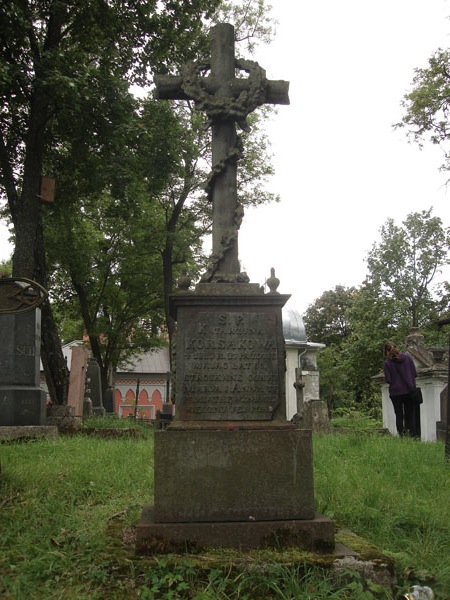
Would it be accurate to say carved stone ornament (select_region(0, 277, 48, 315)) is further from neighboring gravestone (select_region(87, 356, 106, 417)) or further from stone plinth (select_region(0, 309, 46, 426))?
neighboring gravestone (select_region(87, 356, 106, 417))

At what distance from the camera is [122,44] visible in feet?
50.2

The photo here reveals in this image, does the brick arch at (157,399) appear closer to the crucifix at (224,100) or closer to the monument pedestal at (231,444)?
the crucifix at (224,100)

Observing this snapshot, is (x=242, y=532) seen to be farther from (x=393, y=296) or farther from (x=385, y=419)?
(x=393, y=296)

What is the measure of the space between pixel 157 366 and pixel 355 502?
46.7 m

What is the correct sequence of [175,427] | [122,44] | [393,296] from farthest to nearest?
1. [393,296]
2. [122,44]
3. [175,427]

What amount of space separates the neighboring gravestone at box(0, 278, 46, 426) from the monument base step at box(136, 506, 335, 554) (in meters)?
6.95

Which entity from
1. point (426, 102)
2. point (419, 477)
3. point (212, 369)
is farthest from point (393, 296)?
point (212, 369)

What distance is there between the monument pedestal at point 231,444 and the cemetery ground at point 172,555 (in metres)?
0.21

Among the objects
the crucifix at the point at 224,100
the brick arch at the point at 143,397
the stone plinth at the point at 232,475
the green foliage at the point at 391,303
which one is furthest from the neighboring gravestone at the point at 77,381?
the brick arch at the point at 143,397

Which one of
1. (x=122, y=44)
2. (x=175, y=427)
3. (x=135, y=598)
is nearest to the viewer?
(x=135, y=598)

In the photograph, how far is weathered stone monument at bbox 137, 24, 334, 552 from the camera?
4230mm

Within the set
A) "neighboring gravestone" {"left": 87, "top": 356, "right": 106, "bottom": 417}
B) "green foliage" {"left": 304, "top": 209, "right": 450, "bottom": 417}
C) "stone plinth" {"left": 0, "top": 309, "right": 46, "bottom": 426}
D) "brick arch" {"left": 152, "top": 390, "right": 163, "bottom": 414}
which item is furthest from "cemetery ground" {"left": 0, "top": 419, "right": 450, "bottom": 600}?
"brick arch" {"left": 152, "top": 390, "right": 163, "bottom": 414}

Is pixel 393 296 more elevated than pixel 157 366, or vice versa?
pixel 393 296

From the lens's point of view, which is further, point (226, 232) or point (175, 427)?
point (226, 232)
